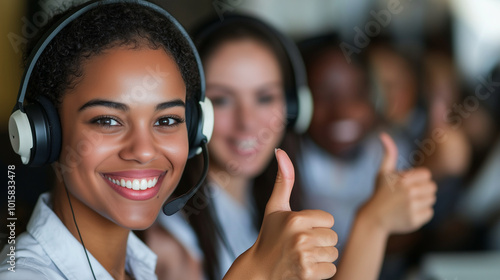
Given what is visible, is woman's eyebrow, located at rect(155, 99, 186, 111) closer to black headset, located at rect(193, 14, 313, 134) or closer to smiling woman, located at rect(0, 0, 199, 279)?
smiling woman, located at rect(0, 0, 199, 279)

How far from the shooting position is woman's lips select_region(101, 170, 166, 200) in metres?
0.74

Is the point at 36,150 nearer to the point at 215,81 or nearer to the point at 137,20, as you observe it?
the point at 137,20

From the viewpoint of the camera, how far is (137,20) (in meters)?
0.75

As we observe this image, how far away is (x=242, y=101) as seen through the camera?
128 cm

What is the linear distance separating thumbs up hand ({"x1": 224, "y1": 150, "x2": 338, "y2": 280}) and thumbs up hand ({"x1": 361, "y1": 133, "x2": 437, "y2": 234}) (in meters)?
0.43

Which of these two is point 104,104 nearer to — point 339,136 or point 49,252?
point 49,252

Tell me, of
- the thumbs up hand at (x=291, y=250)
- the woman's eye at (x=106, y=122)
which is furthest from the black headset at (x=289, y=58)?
the thumbs up hand at (x=291, y=250)

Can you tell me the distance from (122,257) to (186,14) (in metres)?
1.08

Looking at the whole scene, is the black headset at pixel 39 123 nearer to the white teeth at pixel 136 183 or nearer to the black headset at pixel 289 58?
the white teeth at pixel 136 183

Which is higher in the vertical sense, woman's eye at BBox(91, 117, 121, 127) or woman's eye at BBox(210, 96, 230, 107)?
woman's eye at BBox(210, 96, 230, 107)

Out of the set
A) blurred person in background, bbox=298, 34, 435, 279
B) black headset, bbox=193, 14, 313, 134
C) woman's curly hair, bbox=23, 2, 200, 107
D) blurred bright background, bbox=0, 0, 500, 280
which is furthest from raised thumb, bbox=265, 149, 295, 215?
Answer: blurred bright background, bbox=0, 0, 500, 280

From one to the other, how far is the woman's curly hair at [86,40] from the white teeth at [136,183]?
142 millimetres

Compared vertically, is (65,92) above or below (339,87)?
below

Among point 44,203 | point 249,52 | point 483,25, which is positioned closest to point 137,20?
point 44,203
